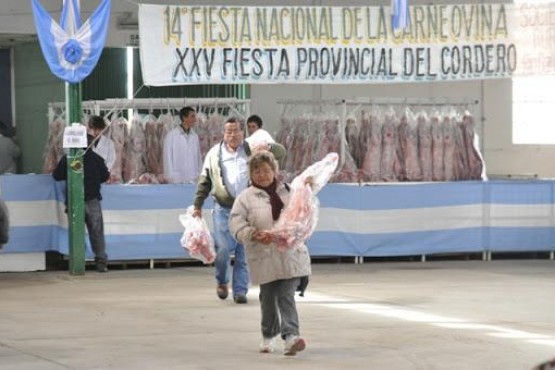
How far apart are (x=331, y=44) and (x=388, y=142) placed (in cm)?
230

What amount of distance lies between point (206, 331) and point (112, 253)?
5.36 m

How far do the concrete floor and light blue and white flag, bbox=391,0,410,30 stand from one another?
10.3ft

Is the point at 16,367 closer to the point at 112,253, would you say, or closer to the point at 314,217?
the point at 314,217

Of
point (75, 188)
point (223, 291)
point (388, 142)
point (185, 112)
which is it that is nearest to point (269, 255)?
point (223, 291)

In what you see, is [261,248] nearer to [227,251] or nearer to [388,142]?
[227,251]

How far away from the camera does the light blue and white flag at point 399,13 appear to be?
15953 mm

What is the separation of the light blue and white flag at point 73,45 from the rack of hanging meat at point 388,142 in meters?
3.49

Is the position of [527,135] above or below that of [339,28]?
below

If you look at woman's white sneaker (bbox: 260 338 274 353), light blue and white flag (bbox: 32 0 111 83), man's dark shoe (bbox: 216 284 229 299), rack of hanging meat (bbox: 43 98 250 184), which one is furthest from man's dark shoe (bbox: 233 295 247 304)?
rack of hanging meat (bbox: 43 98 250 184)

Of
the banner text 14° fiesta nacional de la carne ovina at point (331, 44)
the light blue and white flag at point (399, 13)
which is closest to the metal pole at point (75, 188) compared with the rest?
the banner text 14° fiesta nacional de la carne ovina at point (331, 44)

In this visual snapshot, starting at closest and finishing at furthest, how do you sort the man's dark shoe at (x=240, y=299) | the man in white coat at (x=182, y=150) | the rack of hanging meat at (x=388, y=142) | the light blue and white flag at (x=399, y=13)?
the man's dark shoe at (x=240, y=299) → the light blue and white flag at (x=399, y=13) → the man in white coat at (x=182, y=150) → the rack of hanging meat at (x=388, y=142)

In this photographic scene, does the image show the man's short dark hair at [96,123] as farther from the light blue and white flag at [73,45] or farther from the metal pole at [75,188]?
the light blue and white flag at [73,45]

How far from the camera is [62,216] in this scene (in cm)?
1666

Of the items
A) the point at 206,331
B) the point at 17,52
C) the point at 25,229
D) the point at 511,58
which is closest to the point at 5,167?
the point at 17,52
